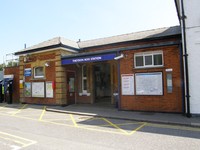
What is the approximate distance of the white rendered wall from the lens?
390 inches

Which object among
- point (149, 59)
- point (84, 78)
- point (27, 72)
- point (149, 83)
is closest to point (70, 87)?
point (84, 78)

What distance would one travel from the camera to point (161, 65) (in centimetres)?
1122

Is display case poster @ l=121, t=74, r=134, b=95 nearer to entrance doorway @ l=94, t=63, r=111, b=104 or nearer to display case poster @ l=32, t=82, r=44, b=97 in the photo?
entrance doorway @ l=94, t=63, r=111, b=104

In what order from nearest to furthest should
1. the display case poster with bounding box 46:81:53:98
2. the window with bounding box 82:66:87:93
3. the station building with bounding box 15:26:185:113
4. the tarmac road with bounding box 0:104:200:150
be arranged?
the tarmac road with bounding box 0:104:200:150 < the station building with bounding box 15:26:185:113 < the display case poster with bounding box 46:81:53:98 < the window with bounding box 82:66:87:93

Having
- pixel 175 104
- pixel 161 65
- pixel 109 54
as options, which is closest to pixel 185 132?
pixel 175 104

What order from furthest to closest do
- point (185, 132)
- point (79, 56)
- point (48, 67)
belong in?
1. point (48, 67)
2. point (79, 56)
3. point (185, 132)

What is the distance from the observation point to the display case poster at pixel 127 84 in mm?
11906

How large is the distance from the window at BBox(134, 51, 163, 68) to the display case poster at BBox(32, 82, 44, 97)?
8.21 m

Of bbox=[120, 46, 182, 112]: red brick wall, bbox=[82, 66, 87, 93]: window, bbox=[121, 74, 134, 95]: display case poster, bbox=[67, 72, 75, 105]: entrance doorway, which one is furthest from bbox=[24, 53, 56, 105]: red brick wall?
bbox=[120, 46, 182, 112]: red brick wall

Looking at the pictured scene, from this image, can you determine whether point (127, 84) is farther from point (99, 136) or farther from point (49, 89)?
point (49, 89)

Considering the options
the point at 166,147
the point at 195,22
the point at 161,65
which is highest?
the point at 195,22

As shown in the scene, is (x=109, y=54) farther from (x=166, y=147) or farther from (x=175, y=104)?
(x=166, y=147)

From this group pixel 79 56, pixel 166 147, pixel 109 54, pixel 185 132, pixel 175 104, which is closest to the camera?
pixel 166 147

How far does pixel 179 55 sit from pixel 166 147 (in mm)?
6424
